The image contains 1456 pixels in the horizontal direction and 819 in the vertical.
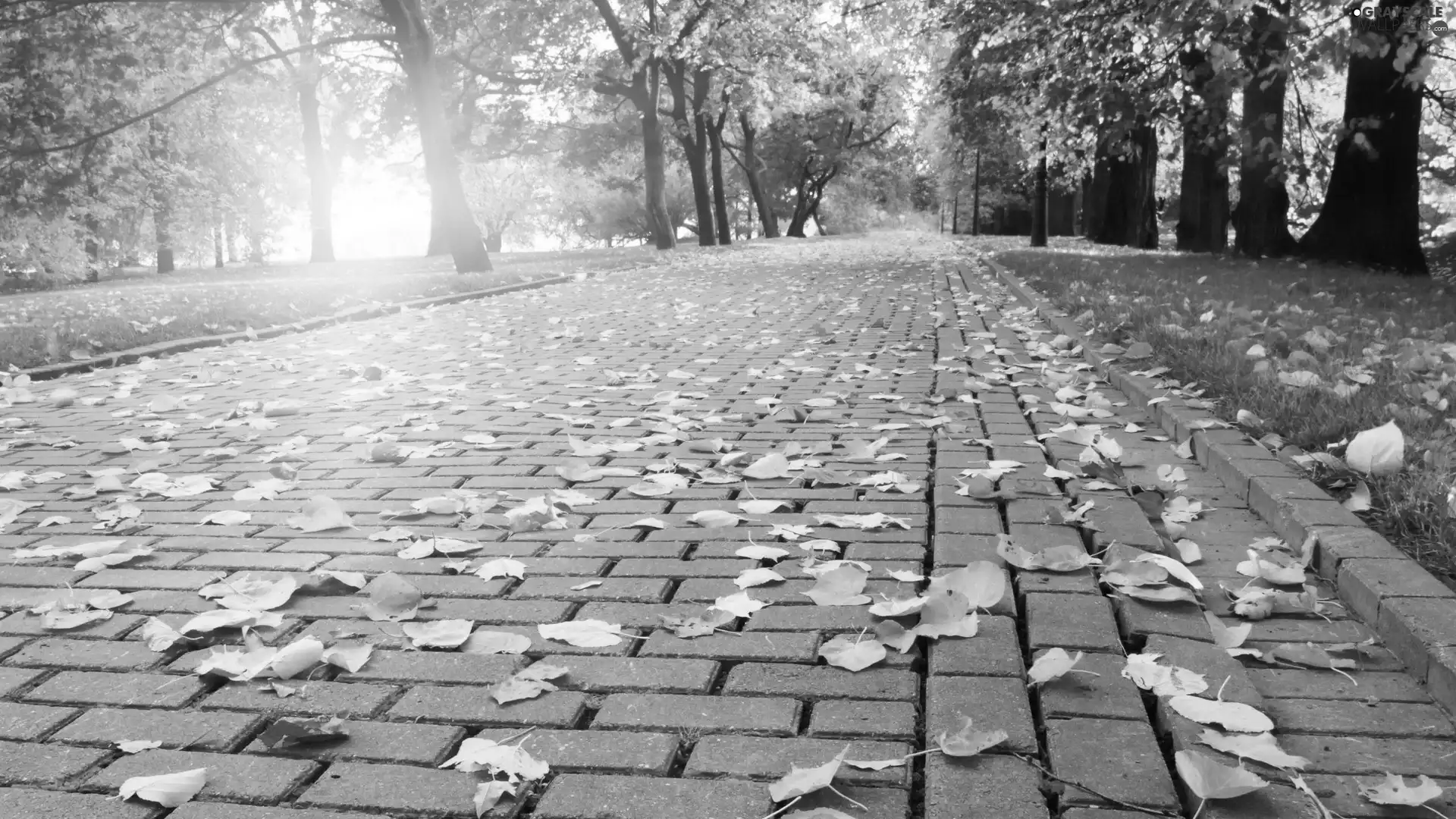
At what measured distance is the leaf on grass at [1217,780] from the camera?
1687 mm

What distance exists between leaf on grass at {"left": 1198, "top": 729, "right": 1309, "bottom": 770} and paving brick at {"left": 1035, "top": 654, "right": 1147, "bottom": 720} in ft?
0.43

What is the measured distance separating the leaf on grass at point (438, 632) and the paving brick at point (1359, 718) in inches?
68.8

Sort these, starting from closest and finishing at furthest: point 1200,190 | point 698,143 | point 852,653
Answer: point 852,653 < point 1200,190 < point 698,143

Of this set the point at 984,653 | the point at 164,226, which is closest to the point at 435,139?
the point at 984,653

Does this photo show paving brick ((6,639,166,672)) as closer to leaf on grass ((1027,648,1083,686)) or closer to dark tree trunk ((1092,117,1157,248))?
leaf on grass ((1027,648,1083,686))

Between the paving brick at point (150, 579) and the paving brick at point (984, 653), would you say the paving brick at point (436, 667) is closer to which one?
the paving brick at point (150, 579)

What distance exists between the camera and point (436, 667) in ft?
7.64

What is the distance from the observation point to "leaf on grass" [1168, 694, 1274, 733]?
6.28ft

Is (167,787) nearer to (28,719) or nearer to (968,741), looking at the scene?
Result: (28,719)

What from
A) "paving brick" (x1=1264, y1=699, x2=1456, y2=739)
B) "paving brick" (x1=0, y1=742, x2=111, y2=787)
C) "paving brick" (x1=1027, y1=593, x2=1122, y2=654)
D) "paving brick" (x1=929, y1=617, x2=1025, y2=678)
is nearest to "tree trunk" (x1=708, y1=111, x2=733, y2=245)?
"paving brick" (x1=1027, y1=593, x2=1122, y2=654)

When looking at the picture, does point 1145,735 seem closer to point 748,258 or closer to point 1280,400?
point 1280,400

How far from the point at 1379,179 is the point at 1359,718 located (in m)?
12.5

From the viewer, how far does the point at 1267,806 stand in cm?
173

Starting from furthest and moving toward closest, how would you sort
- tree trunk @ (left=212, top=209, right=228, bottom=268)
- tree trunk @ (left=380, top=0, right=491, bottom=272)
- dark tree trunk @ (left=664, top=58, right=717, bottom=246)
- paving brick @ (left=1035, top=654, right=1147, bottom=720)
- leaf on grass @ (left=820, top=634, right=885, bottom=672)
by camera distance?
tree trunk @ (left=212, top=209, right=228, bottom=268) → dark tree trunk @ (left=664, top=58, right=717, bottom=246) → tree trunk @ (left=380, top=0, right=491, bottom=272) → leaf on grass @ (left=820, top=634, right=885, bottom=672) → paving brick @ (left=1035, top=654, right=1147, bottom=720)
